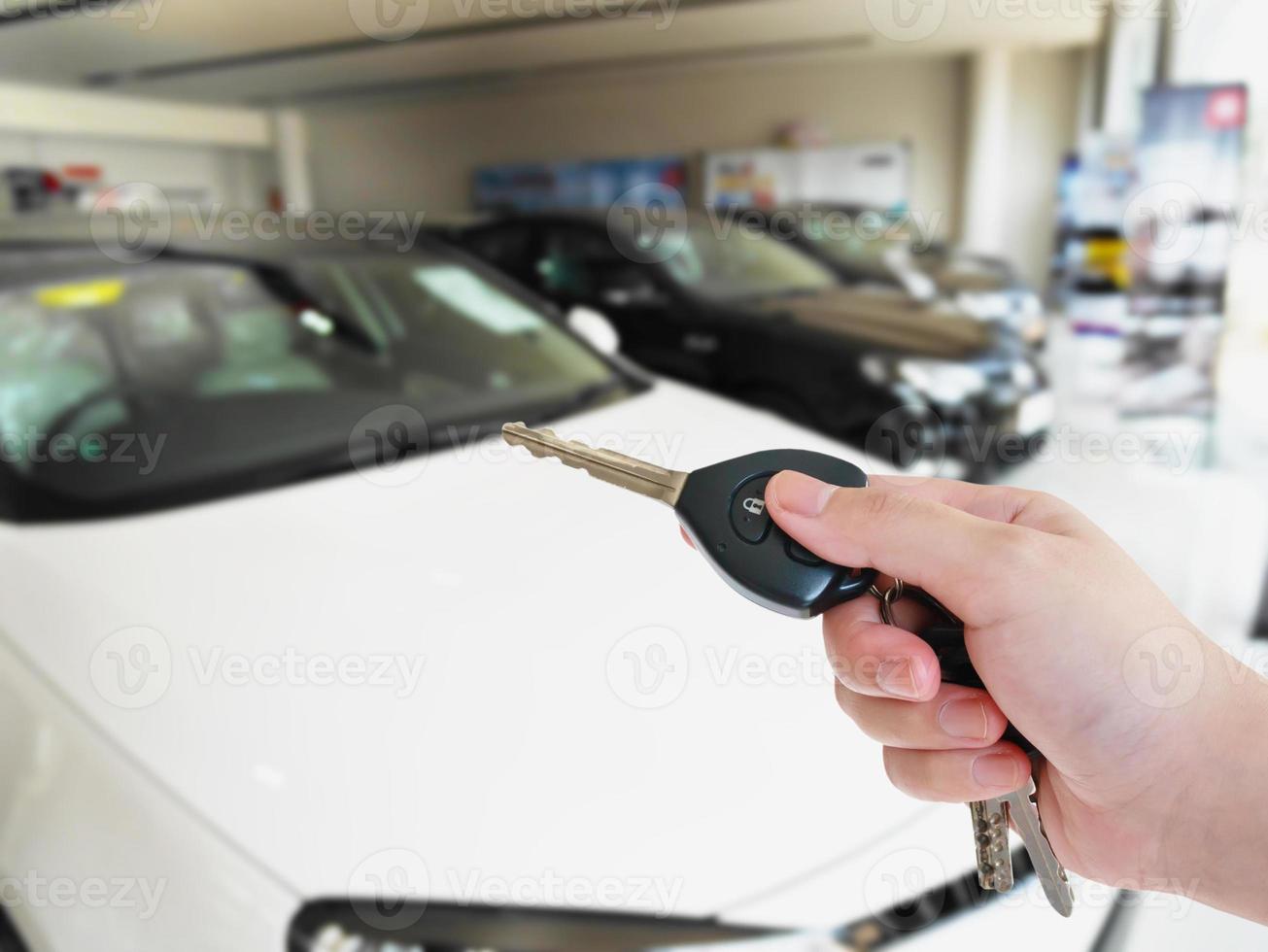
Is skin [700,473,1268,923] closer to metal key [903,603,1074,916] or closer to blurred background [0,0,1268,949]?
metal key [903,603,1074,916]

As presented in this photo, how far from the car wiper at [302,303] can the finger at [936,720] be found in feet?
4.71

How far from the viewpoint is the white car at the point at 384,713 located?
0.89 meters

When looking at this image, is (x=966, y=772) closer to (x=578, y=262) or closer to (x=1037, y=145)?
(x=578, y=262)

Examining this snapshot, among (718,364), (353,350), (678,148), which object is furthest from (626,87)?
(353,350)

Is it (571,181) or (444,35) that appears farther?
(571,181)

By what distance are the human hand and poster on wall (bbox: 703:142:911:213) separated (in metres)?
9.21

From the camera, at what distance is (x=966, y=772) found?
0.68 meters

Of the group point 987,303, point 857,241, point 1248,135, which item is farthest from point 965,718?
point 857,241

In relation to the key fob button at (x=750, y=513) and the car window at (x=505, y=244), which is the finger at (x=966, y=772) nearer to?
the key fob button at (x=750, y=513)

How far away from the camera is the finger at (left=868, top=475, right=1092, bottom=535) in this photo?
68 cm

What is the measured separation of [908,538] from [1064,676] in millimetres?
152

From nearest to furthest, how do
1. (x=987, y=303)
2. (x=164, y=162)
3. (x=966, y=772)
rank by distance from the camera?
(x=966, y=772) < (x=987, y=303) < (x=164, y=162)

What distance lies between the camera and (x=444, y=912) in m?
0.88

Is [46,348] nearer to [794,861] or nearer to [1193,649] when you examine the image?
[794,861]
